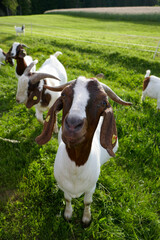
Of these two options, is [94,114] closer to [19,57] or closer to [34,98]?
[34,98]

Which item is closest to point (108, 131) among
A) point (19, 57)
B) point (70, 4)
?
point (19, 57)

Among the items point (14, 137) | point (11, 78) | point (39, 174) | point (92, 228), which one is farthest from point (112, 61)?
point (92, 228)

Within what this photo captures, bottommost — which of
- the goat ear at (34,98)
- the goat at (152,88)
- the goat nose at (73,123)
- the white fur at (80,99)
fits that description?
the goat at (152,88)

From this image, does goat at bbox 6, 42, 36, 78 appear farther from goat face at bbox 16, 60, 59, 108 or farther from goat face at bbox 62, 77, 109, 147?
goat face at bbox 62, 77, 109, 147

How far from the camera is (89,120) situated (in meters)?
1.40

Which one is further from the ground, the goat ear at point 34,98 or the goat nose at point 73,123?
the goat nose at point 73,123

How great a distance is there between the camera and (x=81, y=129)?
1.24 m

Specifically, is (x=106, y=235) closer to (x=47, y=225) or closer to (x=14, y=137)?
(x=47, y=225)

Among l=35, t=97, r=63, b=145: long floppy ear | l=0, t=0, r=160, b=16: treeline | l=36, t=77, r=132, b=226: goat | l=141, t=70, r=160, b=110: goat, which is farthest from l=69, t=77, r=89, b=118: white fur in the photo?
l=0, t=0, r=160, b=16: treeline

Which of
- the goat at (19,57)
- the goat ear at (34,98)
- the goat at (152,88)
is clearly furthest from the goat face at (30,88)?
the goat at (152,88)

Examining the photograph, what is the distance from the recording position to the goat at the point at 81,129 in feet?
4.13

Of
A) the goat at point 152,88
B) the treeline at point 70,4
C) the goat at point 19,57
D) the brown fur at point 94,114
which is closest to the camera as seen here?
the brown fur at point 94,114

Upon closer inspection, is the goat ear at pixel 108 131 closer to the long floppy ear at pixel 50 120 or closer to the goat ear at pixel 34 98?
the long floppy ear at pixel 50 120

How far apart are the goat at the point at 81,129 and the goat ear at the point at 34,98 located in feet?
5.09
